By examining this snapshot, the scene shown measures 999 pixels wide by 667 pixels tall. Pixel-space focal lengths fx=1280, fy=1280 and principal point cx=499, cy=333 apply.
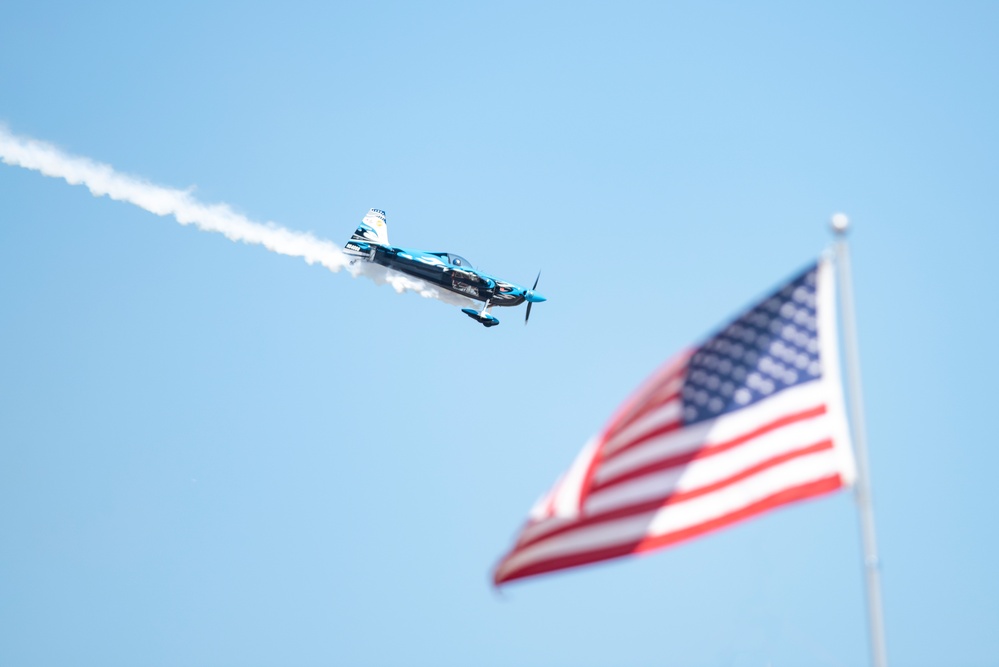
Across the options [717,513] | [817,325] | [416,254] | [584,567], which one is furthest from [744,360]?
[416,254]

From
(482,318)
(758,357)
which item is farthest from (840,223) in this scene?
(482,318)

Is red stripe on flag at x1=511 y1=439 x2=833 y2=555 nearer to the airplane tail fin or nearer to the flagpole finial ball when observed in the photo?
the flagpole finial ball

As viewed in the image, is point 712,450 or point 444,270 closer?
point 712,450

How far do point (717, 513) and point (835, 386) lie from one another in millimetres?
2056

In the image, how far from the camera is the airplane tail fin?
70.6 meters

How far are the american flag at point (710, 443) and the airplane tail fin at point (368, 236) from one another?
55.4 metres

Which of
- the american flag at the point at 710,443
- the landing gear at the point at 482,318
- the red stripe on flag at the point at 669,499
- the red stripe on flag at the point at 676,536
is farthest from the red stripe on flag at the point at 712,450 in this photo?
the landing gear at the point at 482,318

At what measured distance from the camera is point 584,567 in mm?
15734

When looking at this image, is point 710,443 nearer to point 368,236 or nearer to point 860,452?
point 860,452

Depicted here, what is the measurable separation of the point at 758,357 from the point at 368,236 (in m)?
57.5

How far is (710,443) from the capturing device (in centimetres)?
1567

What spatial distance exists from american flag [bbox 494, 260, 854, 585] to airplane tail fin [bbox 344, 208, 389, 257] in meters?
55.4

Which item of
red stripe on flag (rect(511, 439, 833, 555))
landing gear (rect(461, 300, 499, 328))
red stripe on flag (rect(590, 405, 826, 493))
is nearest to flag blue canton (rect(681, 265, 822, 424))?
red stripe on flag (rect(590, 405, 826, 493))

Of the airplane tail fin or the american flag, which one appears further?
the airplane tail fin
